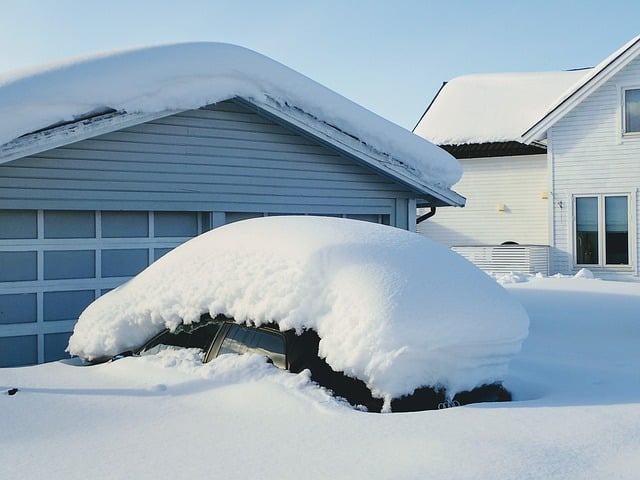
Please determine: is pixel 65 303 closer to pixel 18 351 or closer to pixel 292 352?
pixel 18 351

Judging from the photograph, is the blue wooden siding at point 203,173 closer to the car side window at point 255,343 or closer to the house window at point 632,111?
the car side window at point 255,343

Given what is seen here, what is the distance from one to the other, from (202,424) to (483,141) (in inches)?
733

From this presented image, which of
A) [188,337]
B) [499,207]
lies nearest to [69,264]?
[188,337]

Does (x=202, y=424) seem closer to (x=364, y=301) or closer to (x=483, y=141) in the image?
(x=364, y=301)

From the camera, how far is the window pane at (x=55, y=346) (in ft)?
27.0

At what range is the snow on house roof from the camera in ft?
70.5

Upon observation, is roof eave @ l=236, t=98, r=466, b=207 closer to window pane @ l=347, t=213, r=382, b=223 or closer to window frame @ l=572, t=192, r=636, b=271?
window pane @ l=347, t=213, r=382, b=223

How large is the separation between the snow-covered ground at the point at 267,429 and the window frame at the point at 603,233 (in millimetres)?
14017

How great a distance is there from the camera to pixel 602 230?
1859 cm

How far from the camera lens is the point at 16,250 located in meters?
8.03

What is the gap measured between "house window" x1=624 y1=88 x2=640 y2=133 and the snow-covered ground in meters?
14.8

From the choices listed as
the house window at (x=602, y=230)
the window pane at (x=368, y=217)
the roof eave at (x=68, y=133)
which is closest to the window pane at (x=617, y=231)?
the house window at (x=602, y=230)

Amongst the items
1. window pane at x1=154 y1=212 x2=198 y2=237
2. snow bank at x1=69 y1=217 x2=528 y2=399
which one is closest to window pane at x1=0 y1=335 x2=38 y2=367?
window pane at x1=154 y1=212 x2=198 y2=237

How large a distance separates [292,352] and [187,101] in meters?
5.02
